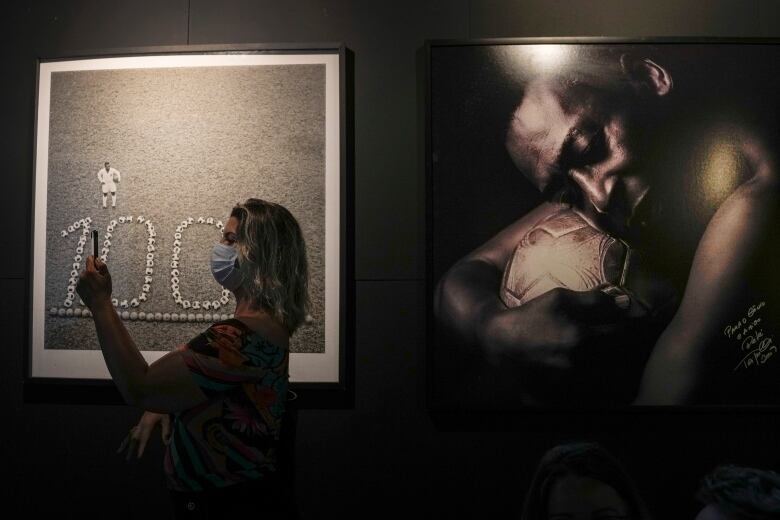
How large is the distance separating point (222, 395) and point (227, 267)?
0.93ft

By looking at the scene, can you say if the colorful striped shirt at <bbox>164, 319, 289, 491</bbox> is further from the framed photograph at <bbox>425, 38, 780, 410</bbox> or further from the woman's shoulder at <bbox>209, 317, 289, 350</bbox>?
the framed photograph at <bbox>425, 38, 780, 410</bbox>

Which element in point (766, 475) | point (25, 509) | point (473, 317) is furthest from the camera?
point (25, 509)

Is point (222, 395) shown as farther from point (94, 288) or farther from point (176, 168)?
point (176, 168)

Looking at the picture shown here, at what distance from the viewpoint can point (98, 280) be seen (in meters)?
1.36

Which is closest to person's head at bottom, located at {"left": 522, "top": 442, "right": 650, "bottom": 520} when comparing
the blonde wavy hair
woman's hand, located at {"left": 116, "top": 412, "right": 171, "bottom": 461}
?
the blonde wavy hair

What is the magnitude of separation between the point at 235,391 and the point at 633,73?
53.8 inches

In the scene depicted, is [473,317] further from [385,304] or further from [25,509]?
[25,509]

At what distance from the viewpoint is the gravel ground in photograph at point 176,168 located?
178 centimetres

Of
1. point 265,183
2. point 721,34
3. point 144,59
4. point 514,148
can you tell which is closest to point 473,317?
point 514,148

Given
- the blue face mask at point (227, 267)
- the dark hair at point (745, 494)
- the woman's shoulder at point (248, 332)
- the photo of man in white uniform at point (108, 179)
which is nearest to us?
the dark hair at point (745, 494)

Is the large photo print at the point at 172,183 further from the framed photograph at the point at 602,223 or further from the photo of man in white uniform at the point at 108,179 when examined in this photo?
the framed photograph at the point at 602,223
